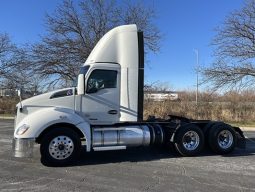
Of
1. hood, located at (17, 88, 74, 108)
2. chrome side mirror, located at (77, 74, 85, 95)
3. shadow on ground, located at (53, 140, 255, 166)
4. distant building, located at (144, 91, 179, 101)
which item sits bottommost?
shadow on ground, located at (53, 140, 255, 166)

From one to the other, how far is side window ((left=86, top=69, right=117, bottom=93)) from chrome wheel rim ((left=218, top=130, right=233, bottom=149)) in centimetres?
352

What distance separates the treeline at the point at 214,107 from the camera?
2642 centimetres

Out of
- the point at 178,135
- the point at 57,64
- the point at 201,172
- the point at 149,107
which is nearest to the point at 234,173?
the point at 201,172

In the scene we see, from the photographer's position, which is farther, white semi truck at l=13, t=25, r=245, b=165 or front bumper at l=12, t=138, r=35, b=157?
white semi truck at l=13, t=25, r=245, b=165

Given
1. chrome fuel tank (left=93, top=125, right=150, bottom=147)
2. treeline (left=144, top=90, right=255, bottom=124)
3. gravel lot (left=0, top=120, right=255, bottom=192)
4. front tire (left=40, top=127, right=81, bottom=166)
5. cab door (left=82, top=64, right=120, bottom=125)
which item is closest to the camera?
gravel lot (left=0, top=120, right=255, bottom=192)

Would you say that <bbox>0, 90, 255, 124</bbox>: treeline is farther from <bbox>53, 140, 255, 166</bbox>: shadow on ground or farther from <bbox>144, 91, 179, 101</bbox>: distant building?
<bbox>53, 140, 255, 166</bbox>: shadow on ground

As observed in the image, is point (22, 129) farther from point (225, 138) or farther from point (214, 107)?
point (214, 107)

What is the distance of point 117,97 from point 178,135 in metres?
2.01

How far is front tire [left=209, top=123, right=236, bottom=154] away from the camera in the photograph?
35.6 ft

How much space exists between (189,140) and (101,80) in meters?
3.05

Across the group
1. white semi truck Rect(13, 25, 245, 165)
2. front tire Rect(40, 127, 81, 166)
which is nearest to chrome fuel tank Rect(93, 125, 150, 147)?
white semi truck Rect(13, 25, 245, 165)

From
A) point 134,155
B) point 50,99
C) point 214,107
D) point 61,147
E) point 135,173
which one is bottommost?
point 135,173

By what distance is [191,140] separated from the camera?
1075 centimetres

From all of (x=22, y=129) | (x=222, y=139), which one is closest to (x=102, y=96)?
(x=22, y=129)
